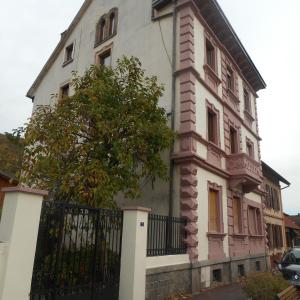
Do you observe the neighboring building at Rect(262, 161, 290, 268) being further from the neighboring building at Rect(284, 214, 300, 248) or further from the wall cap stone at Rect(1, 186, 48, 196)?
the wall cap stone at Rect(1, 186, 48, 196)

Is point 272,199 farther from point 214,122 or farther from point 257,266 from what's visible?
point 214,122

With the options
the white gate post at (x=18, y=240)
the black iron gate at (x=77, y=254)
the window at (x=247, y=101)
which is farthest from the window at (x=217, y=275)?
the window at (x=247, y=101)

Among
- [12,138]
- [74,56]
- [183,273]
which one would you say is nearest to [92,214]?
[183,273]

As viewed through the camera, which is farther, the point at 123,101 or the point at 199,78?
the point at 199,78

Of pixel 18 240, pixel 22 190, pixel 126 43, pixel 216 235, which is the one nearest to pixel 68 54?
pixel 126 43

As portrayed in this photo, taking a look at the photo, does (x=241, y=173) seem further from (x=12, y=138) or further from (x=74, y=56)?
(x=74, y=56)

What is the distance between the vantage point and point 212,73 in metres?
14.3

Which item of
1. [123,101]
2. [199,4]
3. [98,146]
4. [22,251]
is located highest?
[199,4]

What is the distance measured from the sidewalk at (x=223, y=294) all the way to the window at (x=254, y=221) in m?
5.67

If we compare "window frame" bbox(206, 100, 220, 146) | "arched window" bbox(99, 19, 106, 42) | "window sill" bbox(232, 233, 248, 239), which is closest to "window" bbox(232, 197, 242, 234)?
"window sill" bbox(232, 233, 248, 239)

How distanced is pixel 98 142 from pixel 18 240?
4614mm

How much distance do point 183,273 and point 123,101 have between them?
5.67 m

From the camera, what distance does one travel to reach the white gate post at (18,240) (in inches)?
211

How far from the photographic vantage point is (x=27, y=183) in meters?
9.90
